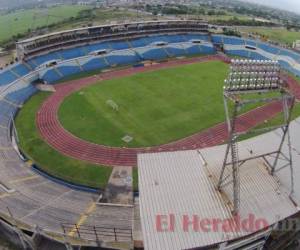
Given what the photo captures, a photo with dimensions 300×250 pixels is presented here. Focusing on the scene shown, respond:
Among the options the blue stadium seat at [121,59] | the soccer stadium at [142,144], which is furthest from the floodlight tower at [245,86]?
the blue stadium seat at [121,59]

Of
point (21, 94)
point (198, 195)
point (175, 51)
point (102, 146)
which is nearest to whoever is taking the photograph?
point (198, 195)

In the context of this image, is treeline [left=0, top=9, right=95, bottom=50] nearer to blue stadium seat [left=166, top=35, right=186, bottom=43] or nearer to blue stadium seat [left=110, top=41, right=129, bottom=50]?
blue stadium seat [left=110, top=41, right=129, bottom=50]

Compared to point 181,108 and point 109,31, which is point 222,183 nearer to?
point 181,108

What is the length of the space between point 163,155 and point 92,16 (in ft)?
322

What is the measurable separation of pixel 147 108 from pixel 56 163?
55.9 ft

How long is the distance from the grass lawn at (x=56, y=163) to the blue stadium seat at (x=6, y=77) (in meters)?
11.5

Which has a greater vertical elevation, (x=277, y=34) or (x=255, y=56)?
(x=277, y=34)

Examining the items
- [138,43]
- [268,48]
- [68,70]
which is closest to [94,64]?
[68,70]

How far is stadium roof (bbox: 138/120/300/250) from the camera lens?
55.3ft

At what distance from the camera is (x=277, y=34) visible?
287 ft

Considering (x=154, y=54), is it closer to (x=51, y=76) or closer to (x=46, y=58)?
(x=46, y=58)

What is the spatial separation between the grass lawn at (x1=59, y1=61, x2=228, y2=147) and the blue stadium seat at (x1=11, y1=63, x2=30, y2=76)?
1156 cm

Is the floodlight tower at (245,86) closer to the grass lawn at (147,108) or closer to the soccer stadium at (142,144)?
the soccer stadium at (142,144)

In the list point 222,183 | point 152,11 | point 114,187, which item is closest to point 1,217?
point 114,187
